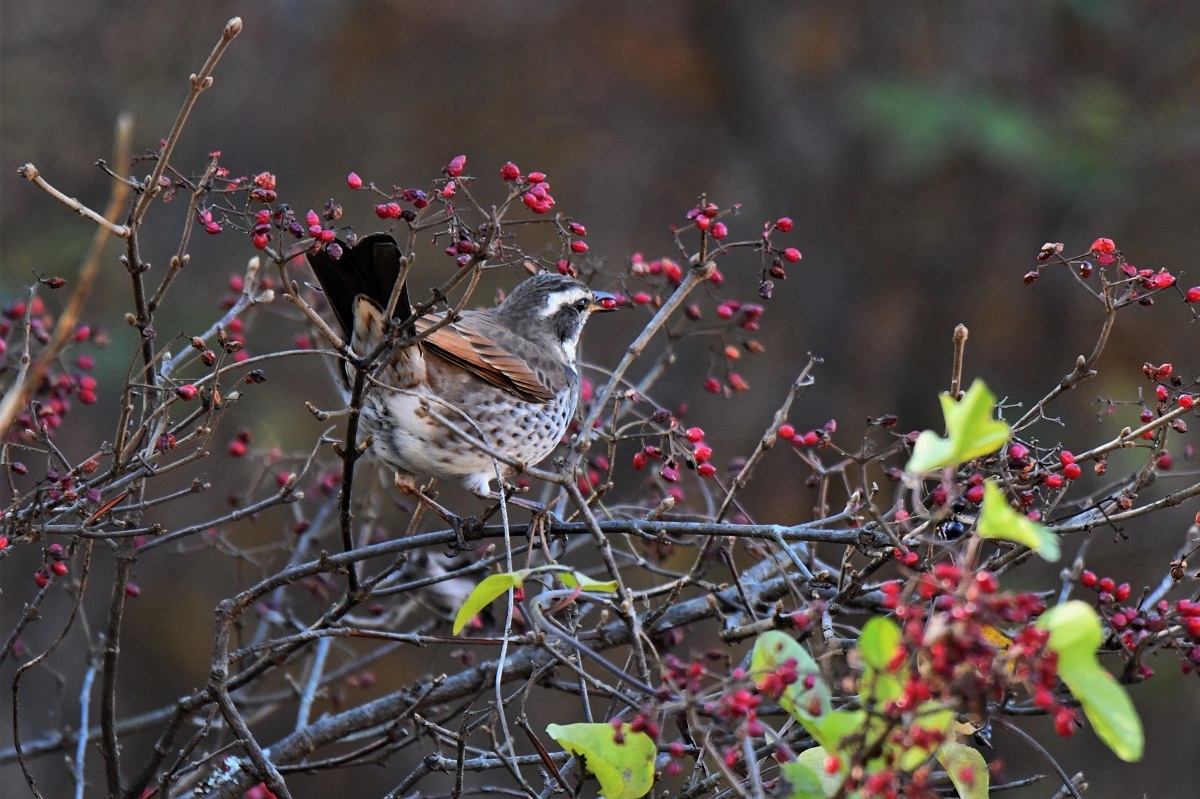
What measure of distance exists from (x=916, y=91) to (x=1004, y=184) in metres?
1.65

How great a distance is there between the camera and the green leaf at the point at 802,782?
2.06 meters

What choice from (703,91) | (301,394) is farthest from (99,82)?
(703,91)

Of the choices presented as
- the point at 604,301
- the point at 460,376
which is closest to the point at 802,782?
the point at 604,301

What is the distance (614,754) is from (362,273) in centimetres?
197

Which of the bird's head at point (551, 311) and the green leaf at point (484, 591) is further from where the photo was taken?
the bird's head at point (551, 311)

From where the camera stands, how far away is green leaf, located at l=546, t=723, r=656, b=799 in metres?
2.33

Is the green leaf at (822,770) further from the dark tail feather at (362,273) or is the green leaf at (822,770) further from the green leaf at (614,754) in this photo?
the dark tail feather at (362,273)

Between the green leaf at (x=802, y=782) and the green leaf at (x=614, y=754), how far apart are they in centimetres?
32

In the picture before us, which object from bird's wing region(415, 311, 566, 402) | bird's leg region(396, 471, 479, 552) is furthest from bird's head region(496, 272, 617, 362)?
bird's leg region(396, 471, 479, 552)

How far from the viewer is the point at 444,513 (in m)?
4.04

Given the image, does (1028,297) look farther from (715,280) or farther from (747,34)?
(715,280)

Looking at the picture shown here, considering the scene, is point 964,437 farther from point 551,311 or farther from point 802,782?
point 551,311

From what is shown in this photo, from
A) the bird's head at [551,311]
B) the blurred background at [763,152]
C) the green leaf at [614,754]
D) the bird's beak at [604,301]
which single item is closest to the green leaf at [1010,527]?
the green leaf at [614,754]

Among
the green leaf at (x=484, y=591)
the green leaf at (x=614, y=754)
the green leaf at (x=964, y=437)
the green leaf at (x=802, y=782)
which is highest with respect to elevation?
the green leaf at (x=964, y=437)
